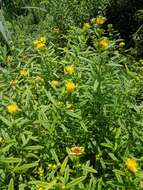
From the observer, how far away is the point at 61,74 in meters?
3.04

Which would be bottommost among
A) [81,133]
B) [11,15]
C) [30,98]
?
[11,15]

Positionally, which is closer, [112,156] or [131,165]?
[131,165]

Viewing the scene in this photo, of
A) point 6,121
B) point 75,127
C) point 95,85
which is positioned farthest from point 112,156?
point 6,121

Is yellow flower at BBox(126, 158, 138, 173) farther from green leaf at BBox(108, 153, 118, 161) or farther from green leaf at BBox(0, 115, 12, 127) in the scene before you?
green leaf at BBox(0, 115, 12, 127)

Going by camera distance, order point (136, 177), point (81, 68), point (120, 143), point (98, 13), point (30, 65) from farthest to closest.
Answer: point (98, 13) < point (30, 65) < point (81, 68) < point (120, 143) < point (136, 177)

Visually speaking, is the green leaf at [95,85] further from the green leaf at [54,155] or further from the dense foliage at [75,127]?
the green leaf at [54,155]

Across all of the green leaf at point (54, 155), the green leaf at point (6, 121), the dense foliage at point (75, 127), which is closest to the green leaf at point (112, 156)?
the dense foliage at point (75, 127)

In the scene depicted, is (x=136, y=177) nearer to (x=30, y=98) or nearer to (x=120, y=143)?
(x=120, y=143)

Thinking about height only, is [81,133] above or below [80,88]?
below

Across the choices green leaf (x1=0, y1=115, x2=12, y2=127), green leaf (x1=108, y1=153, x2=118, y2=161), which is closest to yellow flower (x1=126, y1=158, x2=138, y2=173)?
green leaf (x1=108, y1=153, x2=118, y2=161)

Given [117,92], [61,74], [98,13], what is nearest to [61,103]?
[117,92]

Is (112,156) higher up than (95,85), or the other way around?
(95,85)

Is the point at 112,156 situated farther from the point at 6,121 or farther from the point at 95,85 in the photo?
the point at 6,121

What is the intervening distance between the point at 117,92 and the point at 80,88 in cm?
22
